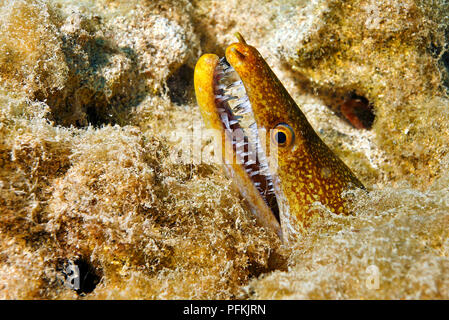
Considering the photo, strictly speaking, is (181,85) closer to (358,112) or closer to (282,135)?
(282,135)

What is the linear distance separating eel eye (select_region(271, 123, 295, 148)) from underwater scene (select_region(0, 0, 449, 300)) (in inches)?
0.5

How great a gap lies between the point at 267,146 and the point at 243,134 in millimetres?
225

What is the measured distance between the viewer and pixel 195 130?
11.3 feet

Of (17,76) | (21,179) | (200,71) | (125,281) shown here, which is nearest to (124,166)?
(21,179)

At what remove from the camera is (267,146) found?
2.11 meters

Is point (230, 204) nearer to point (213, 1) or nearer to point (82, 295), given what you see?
point (82, 295)

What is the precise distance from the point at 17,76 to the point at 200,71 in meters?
1.45

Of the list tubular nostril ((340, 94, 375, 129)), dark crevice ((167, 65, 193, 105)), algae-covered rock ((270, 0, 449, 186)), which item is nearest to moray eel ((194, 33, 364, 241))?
algae-covered rock ((270, 0, 449, 186))

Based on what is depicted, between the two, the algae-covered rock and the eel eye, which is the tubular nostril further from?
the eel eye

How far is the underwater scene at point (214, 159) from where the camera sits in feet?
5.11

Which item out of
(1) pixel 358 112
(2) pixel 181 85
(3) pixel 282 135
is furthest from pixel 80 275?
(1) pixel 358 112

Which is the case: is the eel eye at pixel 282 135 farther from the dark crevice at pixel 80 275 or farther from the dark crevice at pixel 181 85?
the dark crevice at pixel 181 85

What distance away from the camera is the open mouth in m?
2.05

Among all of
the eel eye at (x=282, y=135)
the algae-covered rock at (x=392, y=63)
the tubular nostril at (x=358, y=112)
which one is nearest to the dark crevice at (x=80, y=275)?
the eel eye at (x=282, y=135)
